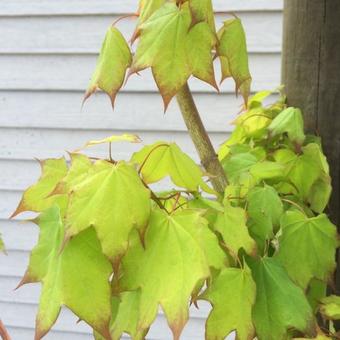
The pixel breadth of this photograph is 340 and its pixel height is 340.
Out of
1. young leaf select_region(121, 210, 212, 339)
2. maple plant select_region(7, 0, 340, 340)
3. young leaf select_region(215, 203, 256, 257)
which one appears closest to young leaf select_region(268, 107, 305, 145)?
maple plant select_region(7, 0, 340, 340)

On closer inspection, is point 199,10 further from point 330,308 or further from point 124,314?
point 330,308

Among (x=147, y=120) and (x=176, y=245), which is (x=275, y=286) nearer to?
(x=176, y=245)

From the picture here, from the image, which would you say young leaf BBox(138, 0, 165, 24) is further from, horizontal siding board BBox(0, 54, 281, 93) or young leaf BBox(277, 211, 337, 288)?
horizontal siding board BBox(0, 54, 281, 93)

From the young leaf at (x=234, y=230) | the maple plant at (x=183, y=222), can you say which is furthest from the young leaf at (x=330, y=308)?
the young leaf at (x=234, y=230)

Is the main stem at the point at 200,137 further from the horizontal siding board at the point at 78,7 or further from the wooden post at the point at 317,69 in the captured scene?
the horizontal siding board at the point at 78,7

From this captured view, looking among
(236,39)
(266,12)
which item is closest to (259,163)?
(236,39)

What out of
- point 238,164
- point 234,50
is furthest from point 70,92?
point 234,50
